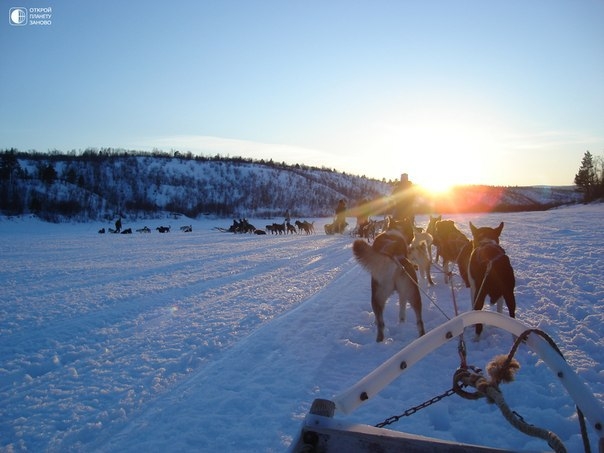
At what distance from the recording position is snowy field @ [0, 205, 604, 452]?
111 inches

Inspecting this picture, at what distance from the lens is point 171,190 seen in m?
91.2

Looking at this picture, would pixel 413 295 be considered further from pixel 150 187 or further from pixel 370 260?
pixel 150 187

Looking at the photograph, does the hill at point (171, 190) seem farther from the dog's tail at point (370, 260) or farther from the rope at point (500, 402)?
the rope at point (500, 402)

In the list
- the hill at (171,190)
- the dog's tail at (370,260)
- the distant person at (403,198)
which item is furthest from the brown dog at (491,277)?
the hill at (171,190)

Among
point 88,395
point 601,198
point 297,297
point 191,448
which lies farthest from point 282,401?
point 601,198

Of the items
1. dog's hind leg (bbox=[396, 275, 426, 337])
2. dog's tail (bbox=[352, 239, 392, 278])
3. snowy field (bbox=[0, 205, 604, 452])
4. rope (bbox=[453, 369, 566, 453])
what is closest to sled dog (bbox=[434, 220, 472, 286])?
snowy field (bbox=[0, 205, 604, 452])

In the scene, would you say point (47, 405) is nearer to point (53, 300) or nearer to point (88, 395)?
point (88, 395)

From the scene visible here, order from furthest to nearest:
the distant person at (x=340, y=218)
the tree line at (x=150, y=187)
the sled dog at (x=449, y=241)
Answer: the tree line at (x=150, y=187) < the distant person at (x=340, y=218) < the sled dog at (x=449, y=241)

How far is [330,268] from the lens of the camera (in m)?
10.8

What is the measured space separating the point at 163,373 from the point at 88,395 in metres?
0.66

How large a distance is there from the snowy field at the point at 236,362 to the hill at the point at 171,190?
4648 cm

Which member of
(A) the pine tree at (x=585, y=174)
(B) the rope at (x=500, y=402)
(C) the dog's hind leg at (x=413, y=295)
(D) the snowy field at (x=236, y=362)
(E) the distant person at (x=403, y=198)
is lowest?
(D) the snowy field at (x=236, y=362)

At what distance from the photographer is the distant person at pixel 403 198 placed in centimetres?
1296

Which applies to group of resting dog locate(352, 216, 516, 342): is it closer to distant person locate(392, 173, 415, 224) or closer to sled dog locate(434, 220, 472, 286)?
sled dog locate(434, 220, 472, 286)
